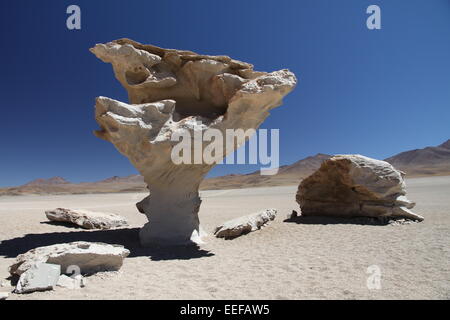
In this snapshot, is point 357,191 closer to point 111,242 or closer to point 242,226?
point 242,226

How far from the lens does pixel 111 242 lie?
920cm

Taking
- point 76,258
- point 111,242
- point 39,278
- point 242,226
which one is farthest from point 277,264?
point 111,242

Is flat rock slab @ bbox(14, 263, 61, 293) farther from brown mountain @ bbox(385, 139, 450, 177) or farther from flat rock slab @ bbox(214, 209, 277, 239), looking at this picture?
brown mountain @ bbox(385, 139, 450, 177)

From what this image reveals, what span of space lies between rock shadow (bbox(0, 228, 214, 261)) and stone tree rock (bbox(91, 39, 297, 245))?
0.49 metres

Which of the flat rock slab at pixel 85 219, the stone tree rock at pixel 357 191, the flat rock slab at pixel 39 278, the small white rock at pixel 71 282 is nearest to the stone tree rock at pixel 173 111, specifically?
the flat rock slab at pixel 85 219

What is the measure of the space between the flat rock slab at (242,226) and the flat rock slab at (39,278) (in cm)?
564

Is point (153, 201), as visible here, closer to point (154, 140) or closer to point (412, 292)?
point (154, 140)

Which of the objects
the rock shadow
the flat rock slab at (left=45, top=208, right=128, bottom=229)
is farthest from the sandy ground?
the flat rock slab at (left=45, top=208, right=128, bottom=229)

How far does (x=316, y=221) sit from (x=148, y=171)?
7.06 meters

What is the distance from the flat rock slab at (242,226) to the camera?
10.2 metres

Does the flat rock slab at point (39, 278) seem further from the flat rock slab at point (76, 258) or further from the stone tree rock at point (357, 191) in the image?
the stone tree rock at point (357, 191)

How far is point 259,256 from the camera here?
25.1 ft
